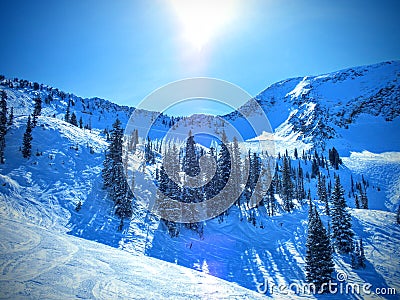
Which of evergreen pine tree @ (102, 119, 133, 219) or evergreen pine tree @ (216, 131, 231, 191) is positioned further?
evergreen pine tree @ (216, 131, 231, 191)

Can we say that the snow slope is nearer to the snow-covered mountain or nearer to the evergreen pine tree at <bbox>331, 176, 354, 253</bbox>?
the snow-covered mountain

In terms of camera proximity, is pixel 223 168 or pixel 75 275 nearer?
pixel 75 275

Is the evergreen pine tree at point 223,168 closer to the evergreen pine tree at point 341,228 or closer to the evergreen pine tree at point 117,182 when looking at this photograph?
the evergreen pine tree at point 117,182

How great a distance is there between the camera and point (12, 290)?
948 centimetres

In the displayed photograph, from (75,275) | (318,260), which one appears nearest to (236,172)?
(318,260)

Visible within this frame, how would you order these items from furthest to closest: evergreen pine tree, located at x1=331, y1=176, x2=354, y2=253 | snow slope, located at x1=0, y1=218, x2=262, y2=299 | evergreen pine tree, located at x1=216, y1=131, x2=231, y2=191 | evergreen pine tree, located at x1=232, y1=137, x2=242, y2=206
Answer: evergreen pine tree, located at x1=232, y1=137, x2=242, y2=206, evergreen pine tree, located at x1=216, y1=131, x2=231, y2=191, evergreen pine tree, located at x1=331, y1=176, x2=354, y2=253, snow slope, located at x1=0, y1=218, x2=262, y2=299

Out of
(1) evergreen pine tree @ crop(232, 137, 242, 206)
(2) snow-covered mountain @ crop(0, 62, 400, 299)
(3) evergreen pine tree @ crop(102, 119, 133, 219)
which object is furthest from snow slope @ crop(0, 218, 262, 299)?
(1) evergreen pine tree @ crop(232, 137, 242, 206)

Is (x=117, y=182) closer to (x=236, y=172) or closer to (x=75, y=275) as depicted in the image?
(x=75, y=275)

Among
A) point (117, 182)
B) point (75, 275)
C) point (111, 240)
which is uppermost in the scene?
point (117, 182)

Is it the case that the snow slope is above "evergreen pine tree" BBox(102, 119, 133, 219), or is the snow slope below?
below

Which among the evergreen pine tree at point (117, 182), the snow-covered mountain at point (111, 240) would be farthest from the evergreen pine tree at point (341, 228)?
the evergreen pine tree at point (117, 182)

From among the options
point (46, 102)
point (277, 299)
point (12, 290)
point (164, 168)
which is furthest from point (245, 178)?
point (46, 102)

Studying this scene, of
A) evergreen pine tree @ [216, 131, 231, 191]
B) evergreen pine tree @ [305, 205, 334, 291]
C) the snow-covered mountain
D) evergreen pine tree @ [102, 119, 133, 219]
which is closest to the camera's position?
the snow-covered mountain

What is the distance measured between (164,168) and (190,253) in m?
15.2
